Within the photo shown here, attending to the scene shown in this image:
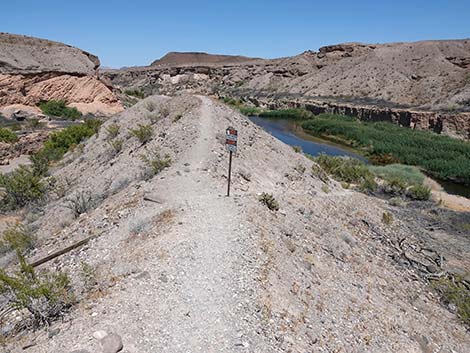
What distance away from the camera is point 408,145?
39906 millimetres

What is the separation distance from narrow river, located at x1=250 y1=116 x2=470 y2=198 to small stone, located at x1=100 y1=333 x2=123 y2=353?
28584mm

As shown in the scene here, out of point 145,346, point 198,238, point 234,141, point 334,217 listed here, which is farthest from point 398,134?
point 145,346

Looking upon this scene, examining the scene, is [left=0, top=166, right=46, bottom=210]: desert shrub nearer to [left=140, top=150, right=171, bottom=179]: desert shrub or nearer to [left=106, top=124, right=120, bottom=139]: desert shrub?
[left=140, top=150, right=171, bottom=179]: desert shrub

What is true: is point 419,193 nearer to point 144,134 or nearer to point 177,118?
point 177,118

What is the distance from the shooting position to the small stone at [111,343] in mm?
5348

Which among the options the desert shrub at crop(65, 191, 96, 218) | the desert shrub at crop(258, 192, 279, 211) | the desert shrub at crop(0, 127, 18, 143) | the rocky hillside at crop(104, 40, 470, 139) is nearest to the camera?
the desert shrub at crop(258, 192, 279, 211)

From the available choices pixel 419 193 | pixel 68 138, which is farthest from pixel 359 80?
pixel 68 138

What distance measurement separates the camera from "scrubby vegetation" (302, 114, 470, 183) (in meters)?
32.5

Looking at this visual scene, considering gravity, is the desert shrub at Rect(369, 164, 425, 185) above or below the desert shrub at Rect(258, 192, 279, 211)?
below

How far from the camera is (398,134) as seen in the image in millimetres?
45281

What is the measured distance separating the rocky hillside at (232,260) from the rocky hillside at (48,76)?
2309 centimetres

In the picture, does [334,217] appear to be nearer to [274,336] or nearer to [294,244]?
[294,244]

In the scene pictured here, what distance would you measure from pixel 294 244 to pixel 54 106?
109 feet

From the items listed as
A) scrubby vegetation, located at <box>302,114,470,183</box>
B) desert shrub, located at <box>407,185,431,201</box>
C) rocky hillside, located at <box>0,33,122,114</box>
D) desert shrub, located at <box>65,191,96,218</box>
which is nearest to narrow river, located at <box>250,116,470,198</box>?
scrubby vegetation, located at <box>302,114,470,183</box>
